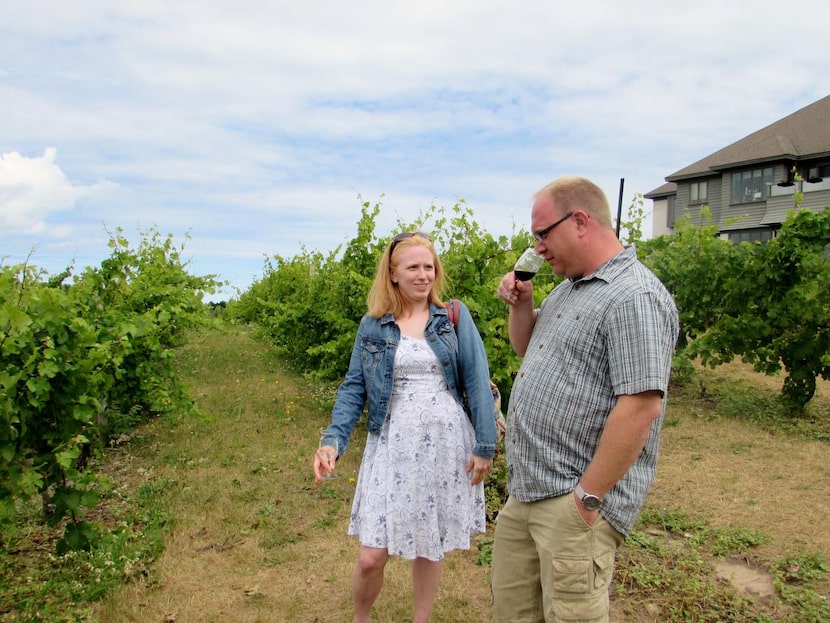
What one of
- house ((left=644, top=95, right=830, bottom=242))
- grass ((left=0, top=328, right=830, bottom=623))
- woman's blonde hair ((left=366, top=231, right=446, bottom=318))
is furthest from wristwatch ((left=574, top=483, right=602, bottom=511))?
house ((left=644, top=95, right=830, bottom=242))

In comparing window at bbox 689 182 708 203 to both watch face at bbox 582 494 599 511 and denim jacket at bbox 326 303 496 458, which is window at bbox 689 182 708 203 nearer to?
denim jacket at bbox 326 303 496 458

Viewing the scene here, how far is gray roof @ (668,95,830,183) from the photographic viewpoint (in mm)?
25828

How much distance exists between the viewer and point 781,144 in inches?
1035

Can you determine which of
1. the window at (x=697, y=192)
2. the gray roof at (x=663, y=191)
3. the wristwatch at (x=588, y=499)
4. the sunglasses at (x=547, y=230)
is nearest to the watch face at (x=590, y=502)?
the wristwatch at (x=588, y=499)

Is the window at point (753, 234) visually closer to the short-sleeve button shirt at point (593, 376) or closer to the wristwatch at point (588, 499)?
the short-sleeve button shirt at point (593, 376)

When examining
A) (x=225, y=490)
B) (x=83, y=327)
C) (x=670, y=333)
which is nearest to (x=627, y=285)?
(x=670, y=333)

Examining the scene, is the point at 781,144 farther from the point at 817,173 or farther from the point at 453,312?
the point at 453,312

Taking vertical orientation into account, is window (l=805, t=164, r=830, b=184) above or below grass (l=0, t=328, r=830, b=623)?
above

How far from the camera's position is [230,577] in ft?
12.9

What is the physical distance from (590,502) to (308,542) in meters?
2.92

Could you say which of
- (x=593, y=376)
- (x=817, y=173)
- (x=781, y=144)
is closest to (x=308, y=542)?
(x=593, y=376)

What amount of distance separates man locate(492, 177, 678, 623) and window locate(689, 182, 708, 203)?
29.9 metres

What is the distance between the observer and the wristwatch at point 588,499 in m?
1.90

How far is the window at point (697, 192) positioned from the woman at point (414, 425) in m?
29.3
